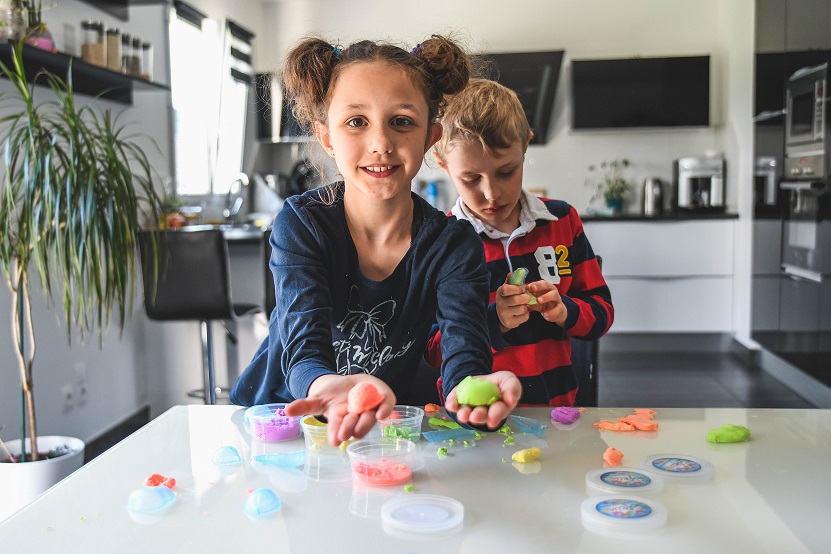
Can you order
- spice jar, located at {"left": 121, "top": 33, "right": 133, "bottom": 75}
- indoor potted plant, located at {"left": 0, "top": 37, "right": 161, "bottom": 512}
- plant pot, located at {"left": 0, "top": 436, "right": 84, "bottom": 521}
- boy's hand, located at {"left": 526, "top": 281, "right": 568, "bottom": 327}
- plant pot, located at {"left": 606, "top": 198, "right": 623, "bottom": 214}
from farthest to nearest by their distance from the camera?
plant pot, located at {"left": 606, "top": 198, "right": 623, "bottom": 214} < spice jar, located at {"left": 121, "top": 33, "right": 133, "bottom": 75} < plant pot, located at {"left": 0, "top": 436, "right": 84, "bottom": 521} < indoor potted plant, located at {"left": 0, "top": 37, "right": 161, "bottom": 512} < boy's hand, located at {"left": 526, "top": 281, "right": 568, "bottom": 327}

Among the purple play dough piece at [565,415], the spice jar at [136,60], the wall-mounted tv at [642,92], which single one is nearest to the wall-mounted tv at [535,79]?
the wall-mounted tv at [642,92]

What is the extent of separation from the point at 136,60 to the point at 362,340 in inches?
107

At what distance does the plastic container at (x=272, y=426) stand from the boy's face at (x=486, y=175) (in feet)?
2.14

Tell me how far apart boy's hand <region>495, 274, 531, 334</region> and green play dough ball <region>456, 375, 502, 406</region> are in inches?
14.9

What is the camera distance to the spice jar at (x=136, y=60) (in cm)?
353

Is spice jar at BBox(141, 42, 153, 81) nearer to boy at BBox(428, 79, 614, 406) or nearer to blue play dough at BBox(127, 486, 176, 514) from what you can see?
boy at BBox(428, 79, 614, 406)

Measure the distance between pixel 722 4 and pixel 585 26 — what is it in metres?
0.98

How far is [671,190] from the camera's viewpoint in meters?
6.09

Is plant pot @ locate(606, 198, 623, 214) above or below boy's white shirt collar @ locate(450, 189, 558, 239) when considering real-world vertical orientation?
above

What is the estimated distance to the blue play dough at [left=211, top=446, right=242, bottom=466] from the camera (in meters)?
1.06

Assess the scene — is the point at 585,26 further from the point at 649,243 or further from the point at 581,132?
the point at 649,243

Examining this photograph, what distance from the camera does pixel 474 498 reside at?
3.04 feet

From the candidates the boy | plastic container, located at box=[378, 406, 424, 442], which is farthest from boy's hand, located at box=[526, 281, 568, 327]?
plastic container, located at box=[378, 406, 424, 442]

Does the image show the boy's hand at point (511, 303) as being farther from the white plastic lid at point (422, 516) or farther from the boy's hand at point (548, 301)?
the white plastic lid at point (422, 516)
